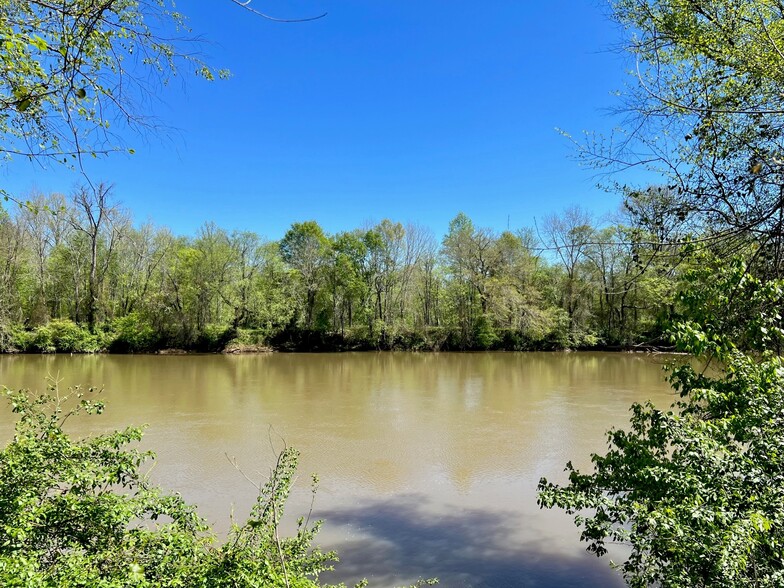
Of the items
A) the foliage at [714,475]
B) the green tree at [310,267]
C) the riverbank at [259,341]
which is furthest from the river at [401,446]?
the green tree at [310,267]

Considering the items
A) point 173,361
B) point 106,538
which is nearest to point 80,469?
point 106,538

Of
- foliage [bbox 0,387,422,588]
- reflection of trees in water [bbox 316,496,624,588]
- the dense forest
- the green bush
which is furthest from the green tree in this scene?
foliage [bbox 0,387,422,588]

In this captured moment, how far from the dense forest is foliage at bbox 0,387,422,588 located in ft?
76.5

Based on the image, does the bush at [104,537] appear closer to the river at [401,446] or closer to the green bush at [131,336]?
the river at [401,446]

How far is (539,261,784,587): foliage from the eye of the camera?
6.22 ft

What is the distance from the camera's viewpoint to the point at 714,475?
230 cm

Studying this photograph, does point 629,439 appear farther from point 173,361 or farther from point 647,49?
point 173,361

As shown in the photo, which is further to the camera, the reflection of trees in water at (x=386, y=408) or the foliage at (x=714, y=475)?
the reflection of trees in water at (x=386, y=408)

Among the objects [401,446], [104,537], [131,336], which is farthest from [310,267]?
[104,537]

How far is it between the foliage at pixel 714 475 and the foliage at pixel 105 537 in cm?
176

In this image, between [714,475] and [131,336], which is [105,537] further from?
[131,336]

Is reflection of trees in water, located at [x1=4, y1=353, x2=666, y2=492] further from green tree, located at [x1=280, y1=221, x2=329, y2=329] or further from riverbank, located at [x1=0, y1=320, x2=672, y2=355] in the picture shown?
green tree, located at [x1=280, y1=221, x2=329, y2=329]

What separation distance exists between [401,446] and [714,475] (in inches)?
240

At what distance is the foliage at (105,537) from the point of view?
85.8 inches
